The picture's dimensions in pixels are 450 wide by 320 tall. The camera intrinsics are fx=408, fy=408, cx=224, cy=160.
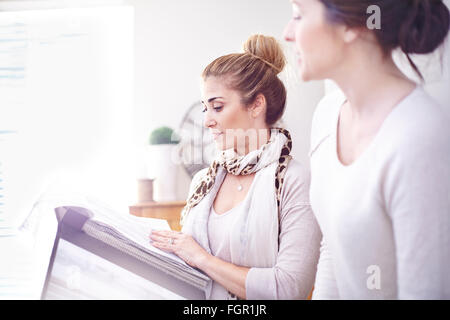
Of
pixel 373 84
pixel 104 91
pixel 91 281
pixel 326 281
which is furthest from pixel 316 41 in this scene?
pixel 104 91

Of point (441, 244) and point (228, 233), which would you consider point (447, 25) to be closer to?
point (441, 244)

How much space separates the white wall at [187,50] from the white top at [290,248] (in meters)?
0.52

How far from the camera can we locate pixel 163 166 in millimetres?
1767

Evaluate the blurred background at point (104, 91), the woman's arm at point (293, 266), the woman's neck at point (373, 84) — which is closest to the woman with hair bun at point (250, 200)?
the woman's arm at point (293, 266)

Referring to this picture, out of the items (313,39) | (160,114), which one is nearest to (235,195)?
(313,39)

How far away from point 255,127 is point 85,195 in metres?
0.39

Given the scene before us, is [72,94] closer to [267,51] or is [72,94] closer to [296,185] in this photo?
[267,51]

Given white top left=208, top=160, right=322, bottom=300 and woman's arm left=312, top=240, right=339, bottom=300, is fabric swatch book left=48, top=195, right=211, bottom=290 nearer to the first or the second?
white top left=208, top=160, right=322, bottom=300

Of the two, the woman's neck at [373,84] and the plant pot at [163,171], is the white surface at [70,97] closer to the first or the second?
the plant pot at [163,171]

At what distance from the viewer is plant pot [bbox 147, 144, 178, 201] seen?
5.76 ft

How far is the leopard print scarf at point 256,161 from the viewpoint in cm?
80

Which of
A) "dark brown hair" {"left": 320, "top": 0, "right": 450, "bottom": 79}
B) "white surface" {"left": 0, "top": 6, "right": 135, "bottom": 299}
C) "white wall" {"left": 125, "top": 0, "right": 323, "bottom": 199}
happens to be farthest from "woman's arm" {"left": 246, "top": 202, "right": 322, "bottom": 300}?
"white surface" {"left": 0, "top": 6, "right": 135, "bottom": 299}

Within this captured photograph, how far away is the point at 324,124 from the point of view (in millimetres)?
626

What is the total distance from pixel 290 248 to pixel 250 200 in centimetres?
12
